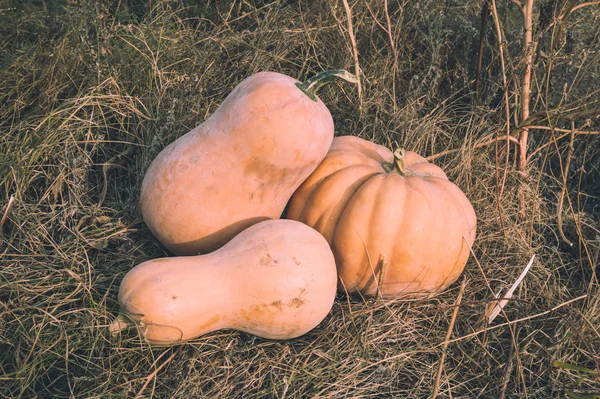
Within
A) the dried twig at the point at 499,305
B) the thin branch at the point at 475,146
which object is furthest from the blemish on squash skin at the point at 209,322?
the thin branch at the point at 475,146

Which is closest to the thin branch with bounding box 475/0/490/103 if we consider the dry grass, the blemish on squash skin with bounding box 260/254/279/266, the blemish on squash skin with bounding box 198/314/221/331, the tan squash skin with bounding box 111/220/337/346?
the dry grass

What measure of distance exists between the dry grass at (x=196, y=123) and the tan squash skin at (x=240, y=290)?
110 millimetres

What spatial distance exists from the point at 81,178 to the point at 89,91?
46 centimetres

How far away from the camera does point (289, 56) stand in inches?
141

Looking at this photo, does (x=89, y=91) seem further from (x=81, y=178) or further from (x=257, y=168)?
(x=257, y=168)

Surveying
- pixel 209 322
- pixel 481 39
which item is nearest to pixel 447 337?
pixel 209 322

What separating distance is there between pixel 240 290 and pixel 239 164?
50cm

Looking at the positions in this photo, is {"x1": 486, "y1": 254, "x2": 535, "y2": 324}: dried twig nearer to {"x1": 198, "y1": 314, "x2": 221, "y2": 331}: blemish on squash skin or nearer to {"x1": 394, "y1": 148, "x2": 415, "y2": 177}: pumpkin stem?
{"x1": 394, "y1": 148, "x2": 415, "y2": 177}: pumpkin stem

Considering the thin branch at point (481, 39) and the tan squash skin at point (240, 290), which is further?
the thin branch at point (481, 39)

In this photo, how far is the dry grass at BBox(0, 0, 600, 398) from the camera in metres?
2.25

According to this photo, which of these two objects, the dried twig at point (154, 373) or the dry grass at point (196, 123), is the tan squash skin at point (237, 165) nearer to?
the dry grass at point (196, 123)

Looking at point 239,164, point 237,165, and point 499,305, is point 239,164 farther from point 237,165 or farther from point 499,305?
point 499,305

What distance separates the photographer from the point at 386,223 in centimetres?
245

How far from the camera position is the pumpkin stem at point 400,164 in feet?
8.36
